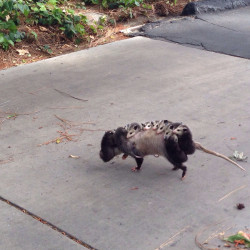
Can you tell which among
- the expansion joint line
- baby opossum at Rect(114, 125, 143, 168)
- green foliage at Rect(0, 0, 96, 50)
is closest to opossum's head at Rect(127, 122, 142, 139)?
baby opossum at Rect(114, 125, 143, 168)

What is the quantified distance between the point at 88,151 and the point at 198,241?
66.3 inches

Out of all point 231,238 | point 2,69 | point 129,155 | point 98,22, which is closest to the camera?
point 231,238

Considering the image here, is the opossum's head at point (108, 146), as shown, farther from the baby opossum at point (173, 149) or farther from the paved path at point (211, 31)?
the paved path at point (211, 31)

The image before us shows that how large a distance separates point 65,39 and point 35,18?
671 mm

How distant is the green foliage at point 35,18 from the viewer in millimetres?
7977

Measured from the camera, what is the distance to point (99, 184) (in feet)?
14.5

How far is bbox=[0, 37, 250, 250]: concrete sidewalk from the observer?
3.85m

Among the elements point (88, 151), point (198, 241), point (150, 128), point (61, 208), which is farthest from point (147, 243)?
point (88, 151)

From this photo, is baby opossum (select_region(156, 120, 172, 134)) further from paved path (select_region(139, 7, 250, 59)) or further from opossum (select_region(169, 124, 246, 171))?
paved path (select_region(139, 7, 250, 59))

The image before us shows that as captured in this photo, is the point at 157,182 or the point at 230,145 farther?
the point at 230,145

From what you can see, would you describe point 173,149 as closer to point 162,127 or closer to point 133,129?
point 162,127

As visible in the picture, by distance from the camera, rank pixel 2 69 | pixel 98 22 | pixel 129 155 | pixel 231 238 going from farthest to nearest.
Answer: pixel 98 22
pixel 2 69
pixel 129 155
pixel 231 238

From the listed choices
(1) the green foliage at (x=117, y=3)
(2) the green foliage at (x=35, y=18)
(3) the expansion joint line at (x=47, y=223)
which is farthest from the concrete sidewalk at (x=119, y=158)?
(1) the green foliage at (x=117, y=3)

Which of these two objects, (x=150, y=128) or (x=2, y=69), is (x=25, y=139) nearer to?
(x=150, y=128)
